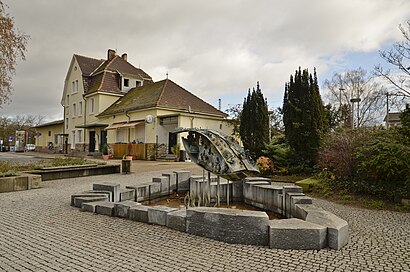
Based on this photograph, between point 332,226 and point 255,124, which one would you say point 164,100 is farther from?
point 332,226

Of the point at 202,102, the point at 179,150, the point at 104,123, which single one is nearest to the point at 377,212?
the point at 179,150

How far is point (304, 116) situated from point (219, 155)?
24.5 feet

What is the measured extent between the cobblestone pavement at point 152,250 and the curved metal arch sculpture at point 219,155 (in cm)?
194

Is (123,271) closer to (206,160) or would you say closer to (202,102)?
(206,160)

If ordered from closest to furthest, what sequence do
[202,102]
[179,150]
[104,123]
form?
[179,150]
[202,102]
[104,123]

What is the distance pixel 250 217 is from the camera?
4734 millimetres

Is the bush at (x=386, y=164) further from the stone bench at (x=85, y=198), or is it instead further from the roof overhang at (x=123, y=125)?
the roof overhang at (x=123, y=125)

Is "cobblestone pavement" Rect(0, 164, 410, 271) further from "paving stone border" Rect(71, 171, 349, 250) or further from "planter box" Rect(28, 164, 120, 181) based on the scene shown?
"planter box" Rect(28, 164, 120, 181)

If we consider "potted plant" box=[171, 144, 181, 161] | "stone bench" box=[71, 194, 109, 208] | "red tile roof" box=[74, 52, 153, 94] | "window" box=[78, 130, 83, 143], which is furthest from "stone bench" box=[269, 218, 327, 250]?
"window" box=[78, 130, 83, 143]

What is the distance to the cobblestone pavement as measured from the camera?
3.84 m

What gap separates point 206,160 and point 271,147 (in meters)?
8.30

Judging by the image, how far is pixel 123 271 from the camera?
3.67m

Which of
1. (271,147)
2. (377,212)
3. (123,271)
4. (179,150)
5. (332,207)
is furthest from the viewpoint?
(179,150)

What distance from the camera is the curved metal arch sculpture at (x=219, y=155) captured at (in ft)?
22.0
